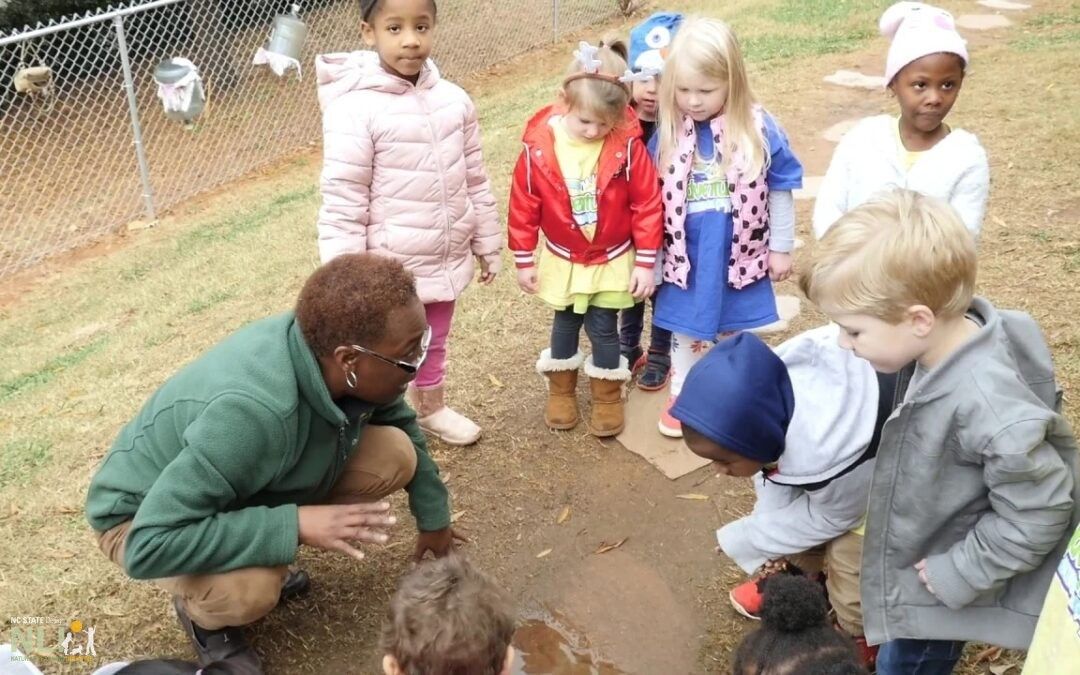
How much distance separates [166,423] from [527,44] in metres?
10.3

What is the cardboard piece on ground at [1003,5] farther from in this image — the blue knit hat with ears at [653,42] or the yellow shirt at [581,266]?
the yellow shirt at [581,266]

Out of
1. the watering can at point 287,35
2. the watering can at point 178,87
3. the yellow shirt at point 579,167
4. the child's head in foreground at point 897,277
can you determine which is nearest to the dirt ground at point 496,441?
the yellow shirt at point 579,167

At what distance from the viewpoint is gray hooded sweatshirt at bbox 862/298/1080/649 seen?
1.80 m

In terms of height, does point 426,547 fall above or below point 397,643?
below

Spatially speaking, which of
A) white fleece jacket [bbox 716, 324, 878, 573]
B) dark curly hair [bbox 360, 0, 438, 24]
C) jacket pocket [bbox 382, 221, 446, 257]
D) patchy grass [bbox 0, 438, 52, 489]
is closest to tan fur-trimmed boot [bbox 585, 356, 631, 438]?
jacket pocket [bbox 382, 221, 446, 257]

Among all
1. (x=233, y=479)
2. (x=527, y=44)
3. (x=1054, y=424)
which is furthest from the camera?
(x=527, y=44)

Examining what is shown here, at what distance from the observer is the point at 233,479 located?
2.20 metres

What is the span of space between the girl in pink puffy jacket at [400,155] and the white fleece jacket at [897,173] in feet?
4.05

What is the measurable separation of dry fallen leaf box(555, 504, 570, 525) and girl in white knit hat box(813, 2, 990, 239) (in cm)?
124

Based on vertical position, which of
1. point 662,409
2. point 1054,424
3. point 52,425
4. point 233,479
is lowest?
point 52,425

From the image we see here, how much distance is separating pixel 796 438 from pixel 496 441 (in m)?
1.57

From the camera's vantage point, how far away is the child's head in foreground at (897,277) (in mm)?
1855

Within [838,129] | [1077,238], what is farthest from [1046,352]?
[838,129]

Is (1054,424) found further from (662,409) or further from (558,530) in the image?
(662,409)
